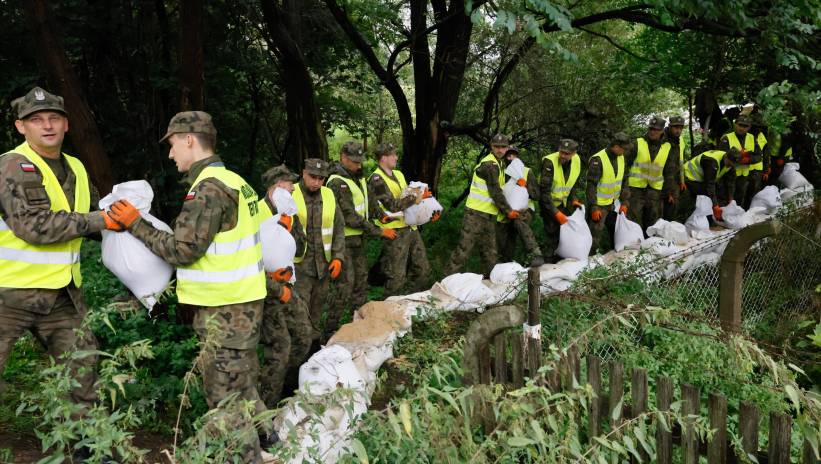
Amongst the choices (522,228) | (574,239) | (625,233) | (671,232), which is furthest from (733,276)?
(522,228)

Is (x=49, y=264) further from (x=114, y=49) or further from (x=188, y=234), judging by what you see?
(x=114, y=49)

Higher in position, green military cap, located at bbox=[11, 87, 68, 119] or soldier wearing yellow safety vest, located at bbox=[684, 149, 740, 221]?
green military cap, located at bbox=[11, 87, 68, 119]

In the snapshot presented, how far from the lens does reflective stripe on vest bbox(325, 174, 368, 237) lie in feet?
19.4

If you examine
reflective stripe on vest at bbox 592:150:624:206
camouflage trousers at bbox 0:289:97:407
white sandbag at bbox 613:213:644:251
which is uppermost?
reflective stripe on vest at bbox 592:150:624:206

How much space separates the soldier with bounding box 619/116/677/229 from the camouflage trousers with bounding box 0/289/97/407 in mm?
5955

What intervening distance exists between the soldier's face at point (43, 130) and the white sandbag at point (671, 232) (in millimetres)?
5791

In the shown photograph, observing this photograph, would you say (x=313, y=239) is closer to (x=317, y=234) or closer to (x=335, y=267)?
(x=317, y=234)

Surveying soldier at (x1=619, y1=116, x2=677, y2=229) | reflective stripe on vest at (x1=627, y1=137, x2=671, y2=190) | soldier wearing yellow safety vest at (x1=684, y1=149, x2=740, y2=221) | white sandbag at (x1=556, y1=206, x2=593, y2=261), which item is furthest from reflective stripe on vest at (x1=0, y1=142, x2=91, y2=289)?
soldier wearing yellow safety vest at (x1=684, y1=149, x2=740, y2=221)

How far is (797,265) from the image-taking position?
660 cm

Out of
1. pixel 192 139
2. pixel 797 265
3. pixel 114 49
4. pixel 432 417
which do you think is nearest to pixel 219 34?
pixel 114 49

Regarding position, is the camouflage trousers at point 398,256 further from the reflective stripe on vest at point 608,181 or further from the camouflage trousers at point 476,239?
the reflective stripe on vest at point 608,181

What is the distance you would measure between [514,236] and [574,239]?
78cm

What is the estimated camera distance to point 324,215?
5.17 m

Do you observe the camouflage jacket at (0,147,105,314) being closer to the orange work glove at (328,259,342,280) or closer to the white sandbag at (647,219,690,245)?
the orange work glove at (328,259,342,280)
